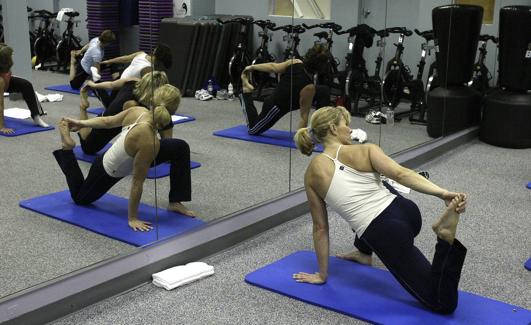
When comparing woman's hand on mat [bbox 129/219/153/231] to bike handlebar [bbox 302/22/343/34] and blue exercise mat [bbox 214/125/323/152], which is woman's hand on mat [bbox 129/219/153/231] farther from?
bike handlebar [bbox 302/22/343/34]

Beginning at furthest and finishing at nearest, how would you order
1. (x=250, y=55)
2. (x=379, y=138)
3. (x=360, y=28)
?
(x=379, y=138), (x=360, y=28), (x=250, y=55)

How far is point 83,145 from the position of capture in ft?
12.2

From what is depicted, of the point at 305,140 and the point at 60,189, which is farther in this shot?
the point at 60,189

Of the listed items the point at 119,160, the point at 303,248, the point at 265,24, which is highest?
the point at 265,24

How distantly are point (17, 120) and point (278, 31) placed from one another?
204 centimetres

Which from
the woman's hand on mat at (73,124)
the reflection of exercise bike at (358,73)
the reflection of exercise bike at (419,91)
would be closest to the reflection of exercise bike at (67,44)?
the woman's hand on mat at (73,124)

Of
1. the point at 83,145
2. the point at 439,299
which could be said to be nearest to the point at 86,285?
the point at 83,145

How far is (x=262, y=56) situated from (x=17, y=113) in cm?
179

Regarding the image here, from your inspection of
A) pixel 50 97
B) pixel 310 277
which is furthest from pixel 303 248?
pixel 50 97

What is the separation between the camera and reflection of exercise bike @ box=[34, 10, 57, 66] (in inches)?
123

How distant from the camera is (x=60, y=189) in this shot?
3.73 meters

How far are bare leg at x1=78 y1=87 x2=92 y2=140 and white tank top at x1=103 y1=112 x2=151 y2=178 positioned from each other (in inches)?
8.4

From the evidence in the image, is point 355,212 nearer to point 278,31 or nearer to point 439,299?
point 439,299

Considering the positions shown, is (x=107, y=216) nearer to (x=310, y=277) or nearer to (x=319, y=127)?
(x=310, y=277)
